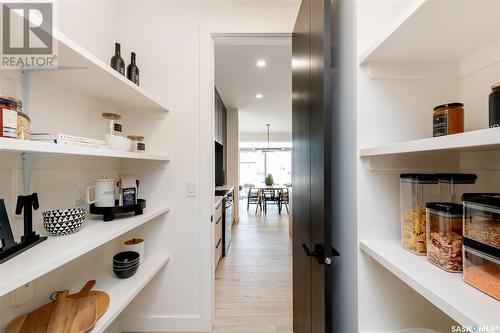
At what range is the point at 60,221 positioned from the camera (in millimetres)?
977

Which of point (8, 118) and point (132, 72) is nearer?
point (8, 118)

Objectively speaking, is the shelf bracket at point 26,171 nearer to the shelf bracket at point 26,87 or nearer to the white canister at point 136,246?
the shelf bracket at point 26,87

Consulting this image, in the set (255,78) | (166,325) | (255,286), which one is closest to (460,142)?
(166,325)

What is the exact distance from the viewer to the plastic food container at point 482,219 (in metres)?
0.54

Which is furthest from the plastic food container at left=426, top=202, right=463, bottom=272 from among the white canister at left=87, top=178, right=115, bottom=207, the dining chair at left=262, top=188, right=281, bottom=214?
the dining chair at left=262, top=188, right=281, bottom=214

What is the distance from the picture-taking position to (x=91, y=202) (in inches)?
49.4

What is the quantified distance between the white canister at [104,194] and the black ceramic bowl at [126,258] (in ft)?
1.33

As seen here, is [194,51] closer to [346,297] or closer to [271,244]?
[346,297]

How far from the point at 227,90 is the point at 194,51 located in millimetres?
2548

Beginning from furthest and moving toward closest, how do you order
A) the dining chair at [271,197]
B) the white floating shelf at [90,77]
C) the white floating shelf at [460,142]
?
the dining chair at [271,197]
the white floating shelf at [90,77]
the white floating shelf at [460,142]

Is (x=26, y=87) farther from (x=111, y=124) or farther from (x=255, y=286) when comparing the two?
(x=255, y=286)

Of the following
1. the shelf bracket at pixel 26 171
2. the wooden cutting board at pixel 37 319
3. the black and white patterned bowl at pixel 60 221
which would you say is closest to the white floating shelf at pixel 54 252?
the black and white patterned bowl at pixel 60 221

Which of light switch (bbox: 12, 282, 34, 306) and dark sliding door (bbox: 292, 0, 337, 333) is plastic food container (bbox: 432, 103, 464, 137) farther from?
light switch (bbox: 12, 282, 34, 306)
